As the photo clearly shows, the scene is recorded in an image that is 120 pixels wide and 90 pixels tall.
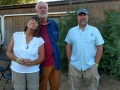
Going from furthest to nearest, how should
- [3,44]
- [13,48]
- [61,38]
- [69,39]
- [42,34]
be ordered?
1. [3,44]
2. [61,38]
3. [69,39]
4. [42,34]
5. [13,48]

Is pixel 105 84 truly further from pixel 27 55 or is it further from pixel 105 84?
pixel 27 55

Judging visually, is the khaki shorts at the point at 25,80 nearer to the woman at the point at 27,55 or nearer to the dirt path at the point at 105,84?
the woman at the point at 27,55

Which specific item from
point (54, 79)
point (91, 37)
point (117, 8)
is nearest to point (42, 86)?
point (54, 79)

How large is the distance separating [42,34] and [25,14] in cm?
593

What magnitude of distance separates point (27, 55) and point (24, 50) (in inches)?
3.3

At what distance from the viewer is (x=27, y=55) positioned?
259cm

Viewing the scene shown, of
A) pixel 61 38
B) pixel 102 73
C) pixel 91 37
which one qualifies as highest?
pixel 91 37

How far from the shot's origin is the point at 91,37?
9.84 ft

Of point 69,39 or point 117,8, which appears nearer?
point 69,39

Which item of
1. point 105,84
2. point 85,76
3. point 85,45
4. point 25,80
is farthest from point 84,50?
point 105,84

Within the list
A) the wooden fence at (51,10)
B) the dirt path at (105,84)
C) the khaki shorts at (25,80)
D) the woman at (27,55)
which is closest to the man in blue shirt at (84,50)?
the woman at (27,55)

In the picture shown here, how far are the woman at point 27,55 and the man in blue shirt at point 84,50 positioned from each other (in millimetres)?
643

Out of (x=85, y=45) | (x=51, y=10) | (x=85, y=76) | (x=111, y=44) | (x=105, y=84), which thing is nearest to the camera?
(x=85, y=45)

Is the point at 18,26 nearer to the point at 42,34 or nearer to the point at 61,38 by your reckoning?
the point at 61,38
